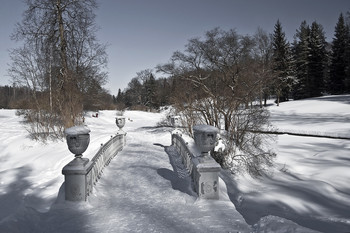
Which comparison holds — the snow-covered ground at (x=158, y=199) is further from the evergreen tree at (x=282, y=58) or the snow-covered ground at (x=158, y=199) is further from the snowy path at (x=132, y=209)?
the evergreen tree at (x=282, y=58)

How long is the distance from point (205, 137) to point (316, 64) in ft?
150

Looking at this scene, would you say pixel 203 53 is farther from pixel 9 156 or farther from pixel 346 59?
pixel 346 59

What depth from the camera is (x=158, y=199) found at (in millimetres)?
5277

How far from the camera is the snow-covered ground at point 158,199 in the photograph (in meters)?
4.04

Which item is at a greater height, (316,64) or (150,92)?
(316,64)

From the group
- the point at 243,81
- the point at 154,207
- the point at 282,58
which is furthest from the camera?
the point at 282,58

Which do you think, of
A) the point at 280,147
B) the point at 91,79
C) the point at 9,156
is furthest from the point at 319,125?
the point at 9,156

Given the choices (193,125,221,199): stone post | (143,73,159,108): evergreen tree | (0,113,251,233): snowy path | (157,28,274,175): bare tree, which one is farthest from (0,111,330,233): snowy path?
(143,73,159,108): evergreen tree

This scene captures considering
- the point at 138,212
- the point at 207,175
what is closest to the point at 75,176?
the point at 138,212

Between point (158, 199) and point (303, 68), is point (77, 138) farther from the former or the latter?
point (303, 68)

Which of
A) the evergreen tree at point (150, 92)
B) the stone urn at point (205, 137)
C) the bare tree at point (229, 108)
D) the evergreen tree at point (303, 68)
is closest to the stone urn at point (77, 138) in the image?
the stone urn at point (205, 137)

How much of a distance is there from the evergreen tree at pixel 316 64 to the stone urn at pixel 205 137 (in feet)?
148

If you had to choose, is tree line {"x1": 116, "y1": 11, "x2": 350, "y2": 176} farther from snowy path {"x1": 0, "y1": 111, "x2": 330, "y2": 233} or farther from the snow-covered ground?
snowy path {"x1": 0, "y1": 111, "x2": 330, "y2": 233}

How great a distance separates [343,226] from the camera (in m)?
4.79
